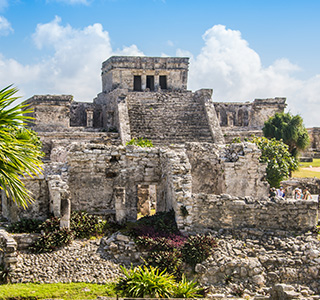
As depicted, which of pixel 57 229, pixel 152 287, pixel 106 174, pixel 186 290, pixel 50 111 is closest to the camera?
pixel 152 287

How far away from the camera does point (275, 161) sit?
18.2 metres

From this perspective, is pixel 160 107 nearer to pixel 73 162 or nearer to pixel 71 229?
pixel 73 162

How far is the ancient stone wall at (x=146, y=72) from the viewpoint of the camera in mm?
28781

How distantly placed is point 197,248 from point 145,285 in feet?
6.98

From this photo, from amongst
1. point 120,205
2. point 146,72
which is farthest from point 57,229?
point 146,72

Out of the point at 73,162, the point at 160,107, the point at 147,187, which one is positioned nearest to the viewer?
the point at 73,162

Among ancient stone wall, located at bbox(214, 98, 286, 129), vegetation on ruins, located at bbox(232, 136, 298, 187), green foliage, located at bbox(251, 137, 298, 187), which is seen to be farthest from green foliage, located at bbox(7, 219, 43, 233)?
ancient stone wall, located at bbox(214, 98, 286, 129)

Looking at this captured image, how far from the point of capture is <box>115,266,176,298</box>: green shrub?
8898 mm

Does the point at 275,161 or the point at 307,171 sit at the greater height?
the point at 275,161

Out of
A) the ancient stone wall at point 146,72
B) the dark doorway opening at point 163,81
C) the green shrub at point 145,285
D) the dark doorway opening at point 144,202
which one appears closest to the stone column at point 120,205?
the green shrub at point 145,285

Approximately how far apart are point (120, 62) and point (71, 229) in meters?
18.7

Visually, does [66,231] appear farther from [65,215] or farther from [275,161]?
[275,161]

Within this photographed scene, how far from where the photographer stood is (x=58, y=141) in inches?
878

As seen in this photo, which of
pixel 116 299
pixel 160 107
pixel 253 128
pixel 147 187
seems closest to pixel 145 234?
pixel 116 299
